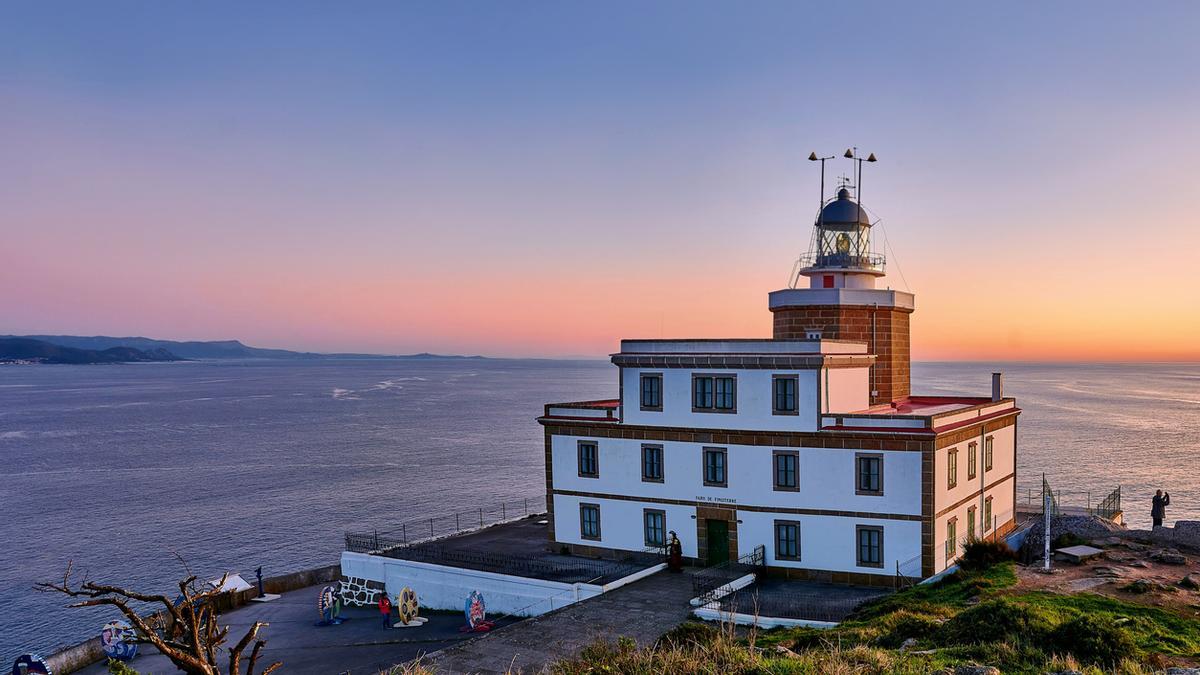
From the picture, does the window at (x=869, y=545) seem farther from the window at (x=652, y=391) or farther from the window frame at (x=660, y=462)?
the window at (x=652, y=391)

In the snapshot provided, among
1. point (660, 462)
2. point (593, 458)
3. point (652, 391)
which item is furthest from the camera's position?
point (593, 458)

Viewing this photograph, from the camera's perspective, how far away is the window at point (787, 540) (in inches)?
1109

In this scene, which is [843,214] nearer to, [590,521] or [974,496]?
[974,496]

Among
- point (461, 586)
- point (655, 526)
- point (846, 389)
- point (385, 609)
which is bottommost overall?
point (385, 609)

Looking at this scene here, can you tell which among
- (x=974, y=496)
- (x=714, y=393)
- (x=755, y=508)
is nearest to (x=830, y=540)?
(x=755, y=508)

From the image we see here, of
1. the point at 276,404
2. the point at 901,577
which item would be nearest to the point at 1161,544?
the point at 901,577

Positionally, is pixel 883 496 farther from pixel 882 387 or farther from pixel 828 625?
pixel 882 387

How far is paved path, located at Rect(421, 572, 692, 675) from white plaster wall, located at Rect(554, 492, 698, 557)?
3345 mm

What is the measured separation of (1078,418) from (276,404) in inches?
5325

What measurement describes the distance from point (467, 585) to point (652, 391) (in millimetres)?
9579

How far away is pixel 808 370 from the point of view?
1101 inches

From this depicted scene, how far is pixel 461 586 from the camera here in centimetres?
2980

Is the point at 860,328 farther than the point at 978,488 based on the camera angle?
Yes

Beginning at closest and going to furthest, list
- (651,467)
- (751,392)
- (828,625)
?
(828,625) → (751,392) → (651,467)
